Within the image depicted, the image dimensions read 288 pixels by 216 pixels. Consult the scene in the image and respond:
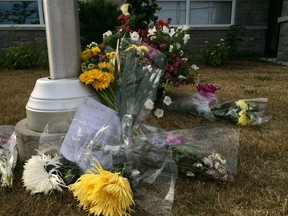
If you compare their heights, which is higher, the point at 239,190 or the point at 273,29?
the point at 273,29

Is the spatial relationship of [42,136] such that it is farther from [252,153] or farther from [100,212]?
[252,153]

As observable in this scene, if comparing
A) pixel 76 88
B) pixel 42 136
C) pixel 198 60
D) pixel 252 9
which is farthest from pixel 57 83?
pixel 252 9

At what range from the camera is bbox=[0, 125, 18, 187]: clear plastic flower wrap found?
1.57 m

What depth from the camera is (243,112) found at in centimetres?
255

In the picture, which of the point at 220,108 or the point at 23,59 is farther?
the point at 23,59

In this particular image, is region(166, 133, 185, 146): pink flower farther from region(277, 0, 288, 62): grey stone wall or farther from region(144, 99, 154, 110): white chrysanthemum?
region(277, 0, 288, 62): grey stone wall

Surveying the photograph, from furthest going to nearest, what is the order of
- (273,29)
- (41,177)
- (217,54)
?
(273,29), (217,54), (41,177)

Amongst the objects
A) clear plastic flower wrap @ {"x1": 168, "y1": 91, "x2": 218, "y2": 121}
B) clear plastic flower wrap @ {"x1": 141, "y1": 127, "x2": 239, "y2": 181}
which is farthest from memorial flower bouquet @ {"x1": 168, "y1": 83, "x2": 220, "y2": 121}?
clear plastic flower wrap @ {"x1": 141, "y1": 127, "x2": 239, "y2": 181}

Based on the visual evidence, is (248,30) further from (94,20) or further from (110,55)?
(110,55)

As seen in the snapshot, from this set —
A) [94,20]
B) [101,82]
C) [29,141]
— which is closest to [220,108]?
[101,82]

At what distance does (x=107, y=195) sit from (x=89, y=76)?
0.82 meters

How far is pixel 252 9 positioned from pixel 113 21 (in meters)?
4.32

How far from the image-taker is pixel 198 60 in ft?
25.9

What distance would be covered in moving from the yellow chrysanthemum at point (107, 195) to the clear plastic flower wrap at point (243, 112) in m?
1.52
